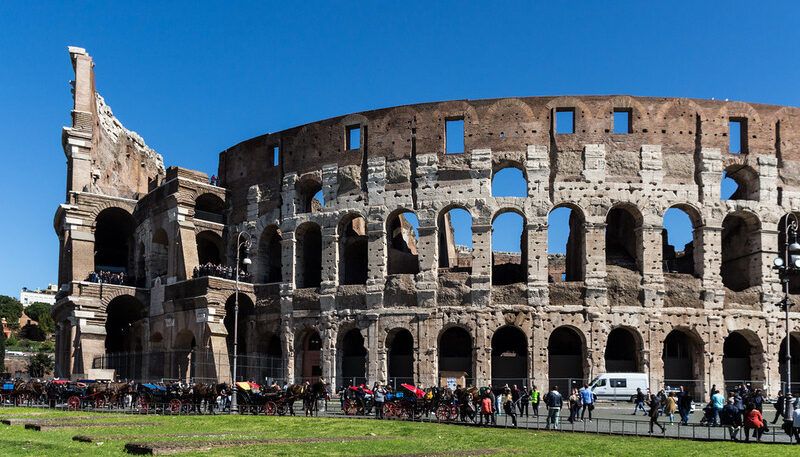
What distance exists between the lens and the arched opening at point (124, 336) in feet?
144

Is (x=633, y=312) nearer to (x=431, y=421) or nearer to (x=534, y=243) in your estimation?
(x=534, y=243)

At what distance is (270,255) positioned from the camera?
4647 centimetres

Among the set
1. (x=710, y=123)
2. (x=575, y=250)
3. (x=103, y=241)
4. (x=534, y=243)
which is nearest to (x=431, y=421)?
(x=534, y=243)

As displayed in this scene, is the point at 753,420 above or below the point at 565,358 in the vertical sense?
below

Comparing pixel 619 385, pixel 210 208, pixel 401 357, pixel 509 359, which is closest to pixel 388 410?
pixel 619 385

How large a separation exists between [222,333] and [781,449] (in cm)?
2837

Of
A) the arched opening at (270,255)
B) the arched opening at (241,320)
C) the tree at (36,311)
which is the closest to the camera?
the arched opening at (241,320)

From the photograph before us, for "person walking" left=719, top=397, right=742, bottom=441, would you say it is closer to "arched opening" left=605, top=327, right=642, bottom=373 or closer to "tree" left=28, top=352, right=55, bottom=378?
"arched opening" left=605, top=327, right=642, bottom=373

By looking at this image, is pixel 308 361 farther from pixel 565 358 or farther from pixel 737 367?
pixel 737 367

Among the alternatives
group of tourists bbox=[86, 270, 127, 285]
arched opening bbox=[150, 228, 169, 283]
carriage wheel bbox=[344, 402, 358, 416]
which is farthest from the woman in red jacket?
group of tourists bbox=[86, 270, 127, 285]

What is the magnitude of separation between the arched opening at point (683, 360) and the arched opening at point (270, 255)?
19762mm

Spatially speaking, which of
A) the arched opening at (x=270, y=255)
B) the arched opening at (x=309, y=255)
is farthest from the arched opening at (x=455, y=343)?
the arched opening at (x=270, y=255)

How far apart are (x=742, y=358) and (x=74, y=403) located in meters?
28.7

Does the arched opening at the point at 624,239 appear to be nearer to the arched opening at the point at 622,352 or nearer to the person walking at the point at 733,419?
the arched opening at the point at 622,352
